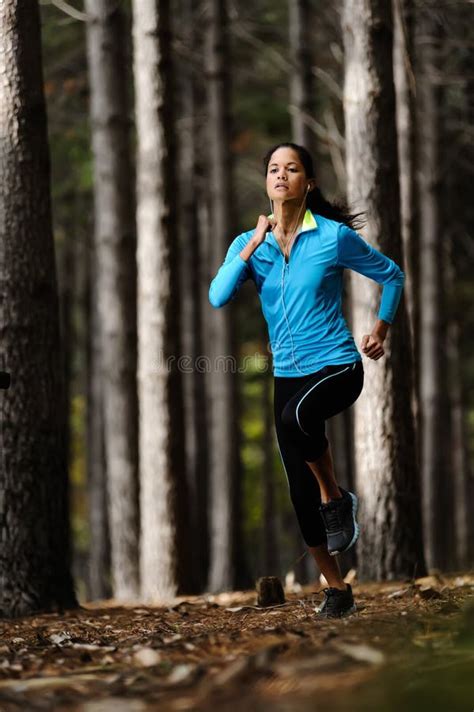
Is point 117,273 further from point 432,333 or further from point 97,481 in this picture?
point 97,481

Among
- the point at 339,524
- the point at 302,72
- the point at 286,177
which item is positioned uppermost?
the point at 302,72

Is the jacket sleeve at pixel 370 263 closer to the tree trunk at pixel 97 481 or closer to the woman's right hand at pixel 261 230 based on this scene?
the woman's right hand at pixel 261 230

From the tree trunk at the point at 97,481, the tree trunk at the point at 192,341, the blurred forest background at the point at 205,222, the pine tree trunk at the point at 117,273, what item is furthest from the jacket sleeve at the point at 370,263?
the tree trunk at the point at 192,341

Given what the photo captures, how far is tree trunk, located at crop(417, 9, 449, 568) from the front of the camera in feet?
59.6

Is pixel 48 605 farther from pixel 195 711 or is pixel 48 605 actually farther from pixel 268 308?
pixel 195 711

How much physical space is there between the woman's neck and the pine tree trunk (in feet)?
22.8

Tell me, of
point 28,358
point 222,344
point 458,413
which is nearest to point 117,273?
point 222,344

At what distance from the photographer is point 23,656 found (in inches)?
194

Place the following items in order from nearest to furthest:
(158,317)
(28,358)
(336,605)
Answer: (336,605) → (28,358) → (158,317)

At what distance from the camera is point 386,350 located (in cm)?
861

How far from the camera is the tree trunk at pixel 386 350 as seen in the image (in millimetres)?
8625

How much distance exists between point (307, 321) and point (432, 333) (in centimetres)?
1325

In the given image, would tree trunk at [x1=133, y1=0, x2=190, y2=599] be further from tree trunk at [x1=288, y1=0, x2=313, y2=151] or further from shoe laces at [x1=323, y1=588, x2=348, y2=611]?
tree trunk at [x1=288, y1=0, x2=313, y2=151]
